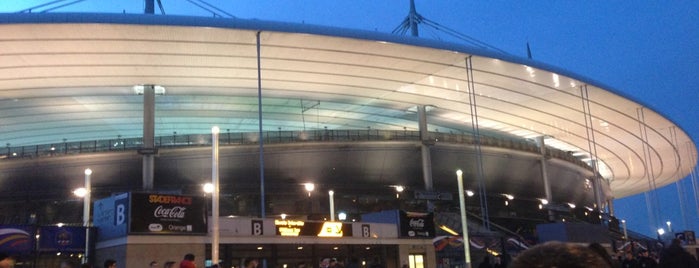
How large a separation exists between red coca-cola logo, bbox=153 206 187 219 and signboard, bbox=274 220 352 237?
12.2ft

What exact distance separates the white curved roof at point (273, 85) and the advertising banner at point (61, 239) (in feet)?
41.3

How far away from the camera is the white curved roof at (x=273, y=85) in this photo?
32.7 meters

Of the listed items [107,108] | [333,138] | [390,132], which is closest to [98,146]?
[107,108]

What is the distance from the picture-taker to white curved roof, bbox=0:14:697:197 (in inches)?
1287

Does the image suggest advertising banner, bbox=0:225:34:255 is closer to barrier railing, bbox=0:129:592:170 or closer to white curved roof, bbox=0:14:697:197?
white curved roof, bbox=0:14:697:197

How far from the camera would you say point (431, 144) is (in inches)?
1959

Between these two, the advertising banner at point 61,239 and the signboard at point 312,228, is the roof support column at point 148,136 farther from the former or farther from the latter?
the advertising banner at point 61,239

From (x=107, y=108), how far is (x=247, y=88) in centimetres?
1115

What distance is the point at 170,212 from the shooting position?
20609 millimetres

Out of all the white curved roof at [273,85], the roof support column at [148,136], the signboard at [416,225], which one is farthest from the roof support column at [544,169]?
the signboard at [416,225]

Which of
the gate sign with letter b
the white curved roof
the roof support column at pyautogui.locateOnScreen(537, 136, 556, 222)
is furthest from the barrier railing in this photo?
the gate sign with letter b

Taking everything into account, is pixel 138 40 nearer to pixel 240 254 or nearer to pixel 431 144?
pixel 240 254

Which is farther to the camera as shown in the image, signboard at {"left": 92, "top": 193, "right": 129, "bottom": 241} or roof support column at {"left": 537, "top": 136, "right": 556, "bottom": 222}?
roof support column at {"left": 537, "top": 136, "right": 556, "bottom": 222}

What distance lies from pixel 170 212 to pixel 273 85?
21.4 metres
